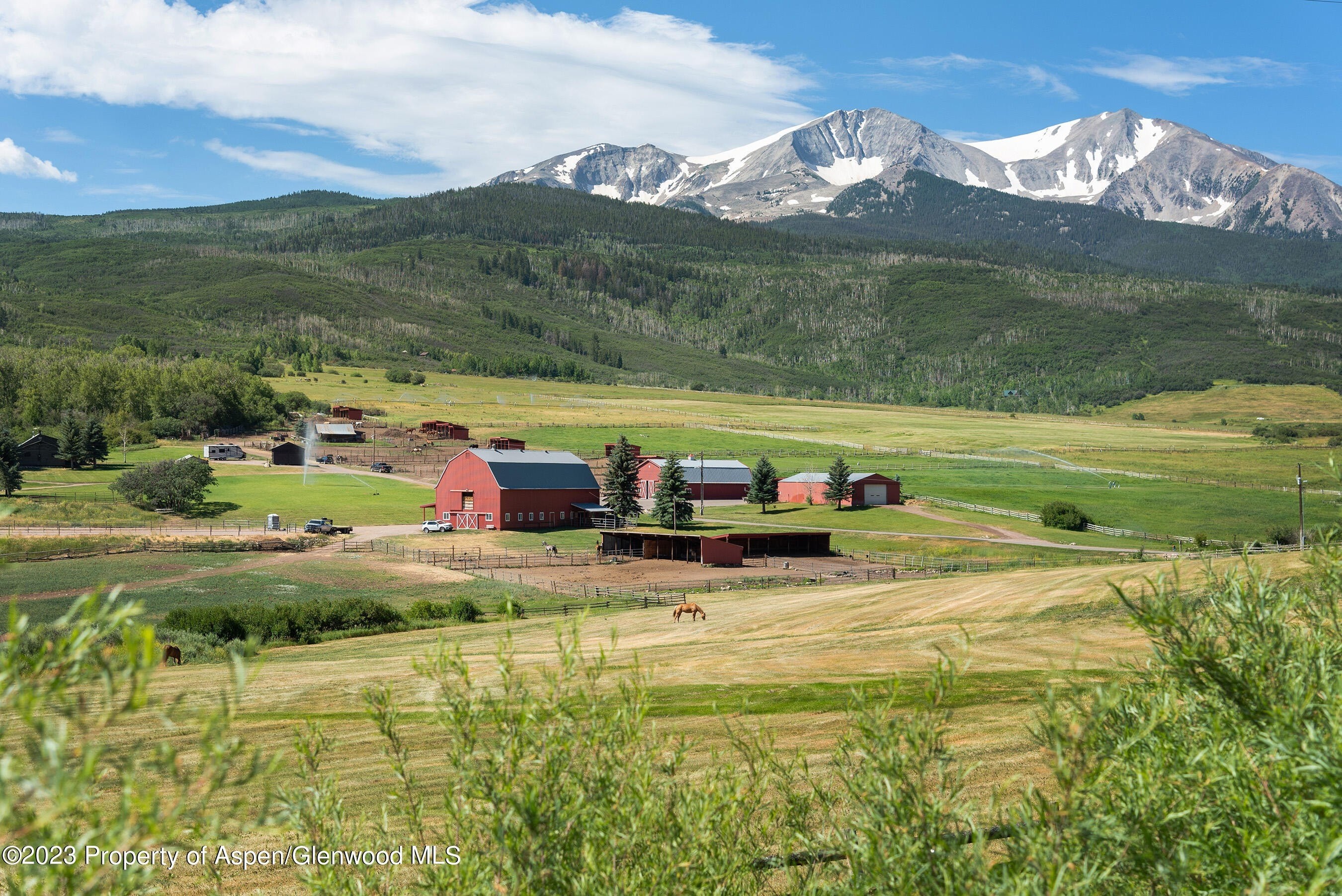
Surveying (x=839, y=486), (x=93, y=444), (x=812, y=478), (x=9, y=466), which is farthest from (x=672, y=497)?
(x=93, y=444)

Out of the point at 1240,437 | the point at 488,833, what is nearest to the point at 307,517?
the point at 488,833

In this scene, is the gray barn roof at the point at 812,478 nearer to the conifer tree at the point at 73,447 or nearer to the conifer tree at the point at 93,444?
the conifer tree at the point at 93,444

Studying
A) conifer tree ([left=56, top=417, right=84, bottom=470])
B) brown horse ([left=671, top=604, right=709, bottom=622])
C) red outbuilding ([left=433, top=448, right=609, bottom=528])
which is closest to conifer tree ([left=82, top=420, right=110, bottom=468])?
conifer tree ([left=56, top=417, right=84, bottom=470])

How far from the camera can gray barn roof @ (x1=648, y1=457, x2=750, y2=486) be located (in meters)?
96.8

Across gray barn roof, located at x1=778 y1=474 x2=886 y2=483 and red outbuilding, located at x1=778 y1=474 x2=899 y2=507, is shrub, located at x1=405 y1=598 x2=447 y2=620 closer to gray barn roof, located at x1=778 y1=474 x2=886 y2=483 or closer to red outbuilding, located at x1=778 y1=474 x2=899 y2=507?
red outbuilding, located at x1=778 y1=474 x2=899 y2=507

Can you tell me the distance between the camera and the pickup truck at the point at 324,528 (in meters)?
70.3

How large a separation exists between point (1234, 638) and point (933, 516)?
2991 inches

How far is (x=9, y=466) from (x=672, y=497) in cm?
5589

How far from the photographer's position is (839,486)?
8894cm

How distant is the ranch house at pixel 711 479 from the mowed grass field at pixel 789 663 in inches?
2104

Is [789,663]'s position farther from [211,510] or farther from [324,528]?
[211,510]

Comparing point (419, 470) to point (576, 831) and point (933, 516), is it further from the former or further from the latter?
point (576, 831)

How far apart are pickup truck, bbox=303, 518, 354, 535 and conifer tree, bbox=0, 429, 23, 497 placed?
24173 millimetres

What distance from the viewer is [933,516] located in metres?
81.2
